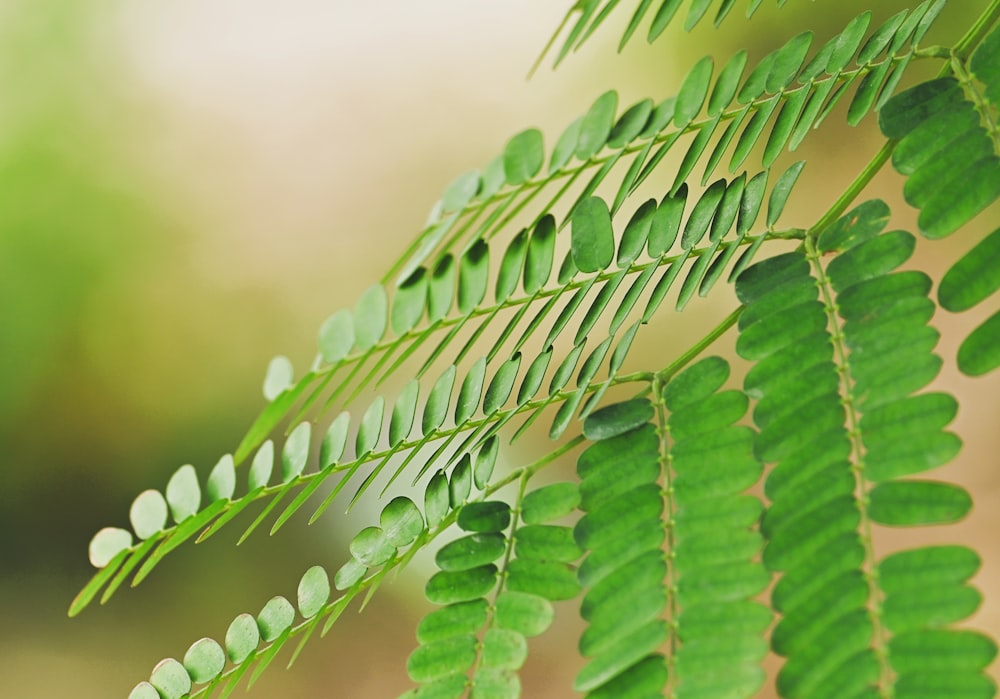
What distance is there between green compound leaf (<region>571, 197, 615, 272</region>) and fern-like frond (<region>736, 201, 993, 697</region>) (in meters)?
0.09

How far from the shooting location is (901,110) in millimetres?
499

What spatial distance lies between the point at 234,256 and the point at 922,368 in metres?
3.05

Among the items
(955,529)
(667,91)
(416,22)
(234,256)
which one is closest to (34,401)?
(234,256)

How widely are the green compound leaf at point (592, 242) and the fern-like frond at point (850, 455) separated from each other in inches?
3.5

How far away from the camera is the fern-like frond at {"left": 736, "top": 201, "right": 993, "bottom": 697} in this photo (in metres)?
0.37

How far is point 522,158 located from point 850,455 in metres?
0.23

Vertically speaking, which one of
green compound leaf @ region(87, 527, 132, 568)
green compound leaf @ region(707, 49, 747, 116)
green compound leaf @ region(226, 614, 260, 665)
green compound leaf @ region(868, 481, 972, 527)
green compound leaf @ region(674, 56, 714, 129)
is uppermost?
green compound leaf @ region(707, 49, 747, 116)

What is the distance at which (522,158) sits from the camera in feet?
1.72

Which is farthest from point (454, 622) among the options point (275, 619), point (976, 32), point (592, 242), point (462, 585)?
point (976, 32)

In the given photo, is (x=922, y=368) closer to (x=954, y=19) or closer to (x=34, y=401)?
(x=954, y=19)

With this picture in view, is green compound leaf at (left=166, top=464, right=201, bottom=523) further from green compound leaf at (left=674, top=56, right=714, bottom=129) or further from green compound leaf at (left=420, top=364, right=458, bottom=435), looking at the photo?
green compound leaf at (left=674, top=56, right=714, bottom=129)

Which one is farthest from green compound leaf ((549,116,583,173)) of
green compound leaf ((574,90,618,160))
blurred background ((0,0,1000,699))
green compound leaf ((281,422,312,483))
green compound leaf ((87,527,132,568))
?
blurred background ((0,0,1000,699))

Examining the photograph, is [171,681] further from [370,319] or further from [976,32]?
[976,32]

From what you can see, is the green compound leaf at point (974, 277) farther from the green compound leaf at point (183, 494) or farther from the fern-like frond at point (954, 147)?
the green compound leaf at point (183, 494)
